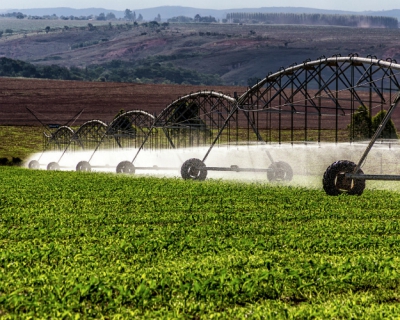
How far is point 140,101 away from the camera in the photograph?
147 metres

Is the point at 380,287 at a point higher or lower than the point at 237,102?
lower

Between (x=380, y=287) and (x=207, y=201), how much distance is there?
14929 millimetres

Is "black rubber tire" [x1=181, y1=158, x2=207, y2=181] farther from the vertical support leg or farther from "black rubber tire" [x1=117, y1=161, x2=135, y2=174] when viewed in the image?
"black rubber tire" [x1=117, y1=161, x2=135, y2=174]

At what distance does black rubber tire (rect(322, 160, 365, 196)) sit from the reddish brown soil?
9130cm

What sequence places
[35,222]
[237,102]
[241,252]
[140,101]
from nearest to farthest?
[241,252] < [35,222] < [237,102] < [140,101]

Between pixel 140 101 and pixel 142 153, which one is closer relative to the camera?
pixel 142 153

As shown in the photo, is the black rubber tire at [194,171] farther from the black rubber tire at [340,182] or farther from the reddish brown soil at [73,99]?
the reddish brown soil at [73,99]

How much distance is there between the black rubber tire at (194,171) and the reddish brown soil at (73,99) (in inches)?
3075

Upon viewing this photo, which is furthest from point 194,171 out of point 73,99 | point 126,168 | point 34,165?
point 73,99

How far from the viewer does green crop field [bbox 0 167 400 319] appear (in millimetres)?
10320

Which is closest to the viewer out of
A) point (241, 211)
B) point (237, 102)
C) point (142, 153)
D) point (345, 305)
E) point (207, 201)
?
point (345, 305)

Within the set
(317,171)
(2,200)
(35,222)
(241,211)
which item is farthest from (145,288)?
(317,171)

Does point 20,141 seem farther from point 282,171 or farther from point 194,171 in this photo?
point 282,171

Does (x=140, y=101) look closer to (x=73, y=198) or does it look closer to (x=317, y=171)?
(x=317, y=171)
